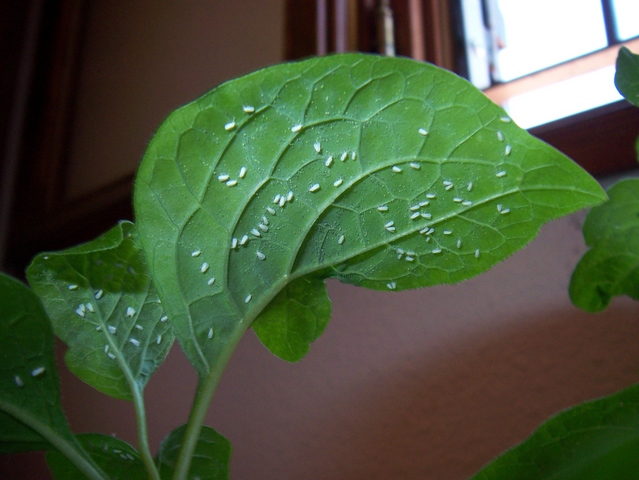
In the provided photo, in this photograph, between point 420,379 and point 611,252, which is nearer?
point 611,252

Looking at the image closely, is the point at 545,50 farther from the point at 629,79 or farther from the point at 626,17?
the point at 629,79

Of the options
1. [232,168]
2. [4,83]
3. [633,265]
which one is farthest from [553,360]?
[4,83]

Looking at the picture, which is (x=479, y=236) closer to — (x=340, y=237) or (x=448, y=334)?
(x=340, y=237)


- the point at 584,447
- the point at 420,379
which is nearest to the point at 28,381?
the point at 584,447

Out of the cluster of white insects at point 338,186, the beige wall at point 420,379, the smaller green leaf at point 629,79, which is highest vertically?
the smaller green leaf at point 629,79

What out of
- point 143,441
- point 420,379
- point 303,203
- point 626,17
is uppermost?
point 626,17

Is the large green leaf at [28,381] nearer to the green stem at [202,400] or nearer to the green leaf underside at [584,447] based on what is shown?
the green stem at [202,400]

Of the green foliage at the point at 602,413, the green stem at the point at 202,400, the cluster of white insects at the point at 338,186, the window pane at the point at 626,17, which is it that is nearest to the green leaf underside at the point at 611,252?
the green foliage at the point at 602,413
